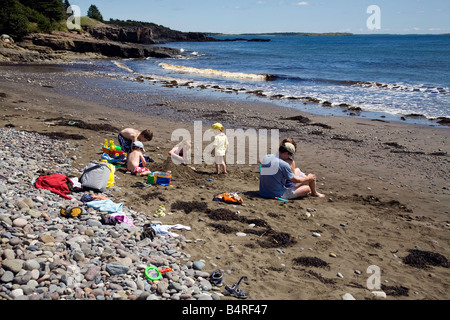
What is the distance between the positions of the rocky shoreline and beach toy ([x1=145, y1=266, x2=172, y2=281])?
0.06 metres

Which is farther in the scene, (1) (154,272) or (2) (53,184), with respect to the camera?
(2) (53,184)

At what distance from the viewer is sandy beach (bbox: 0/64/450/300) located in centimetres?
553

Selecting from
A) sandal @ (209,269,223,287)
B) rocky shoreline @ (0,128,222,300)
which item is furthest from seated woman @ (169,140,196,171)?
sandal @ (209,269,223,287)

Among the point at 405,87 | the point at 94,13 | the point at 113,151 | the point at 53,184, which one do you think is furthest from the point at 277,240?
the point at 94,13

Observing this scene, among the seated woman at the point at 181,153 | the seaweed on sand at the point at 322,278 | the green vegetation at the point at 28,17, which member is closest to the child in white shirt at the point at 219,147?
the seated woman at the point at 181,153

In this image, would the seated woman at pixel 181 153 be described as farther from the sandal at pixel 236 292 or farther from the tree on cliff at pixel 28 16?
the tree on cliff at pixel 28 16

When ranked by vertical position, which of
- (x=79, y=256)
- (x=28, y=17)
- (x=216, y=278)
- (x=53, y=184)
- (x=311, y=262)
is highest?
(x=28, y=17)

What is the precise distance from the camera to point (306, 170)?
10719mm

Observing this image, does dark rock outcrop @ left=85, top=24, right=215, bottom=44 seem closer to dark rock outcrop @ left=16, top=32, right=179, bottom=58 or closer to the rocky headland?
the rocky headland

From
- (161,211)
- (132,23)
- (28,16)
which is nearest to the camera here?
(161,211)

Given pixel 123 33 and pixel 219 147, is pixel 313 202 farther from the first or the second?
pixel 123 33

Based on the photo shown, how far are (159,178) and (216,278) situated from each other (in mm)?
4048

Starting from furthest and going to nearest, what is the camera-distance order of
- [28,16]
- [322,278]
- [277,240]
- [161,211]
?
1. [28,16]
2. [161,211]
3. [277,240]
4. [322,278]

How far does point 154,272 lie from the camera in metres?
4.97
